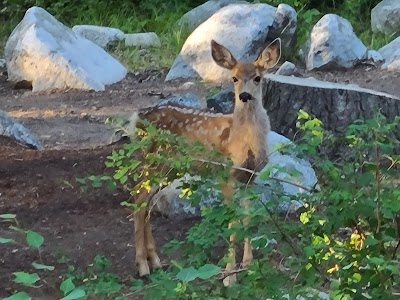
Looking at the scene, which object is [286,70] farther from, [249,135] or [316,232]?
[316,232]

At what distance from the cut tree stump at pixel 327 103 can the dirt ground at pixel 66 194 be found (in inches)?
61.3

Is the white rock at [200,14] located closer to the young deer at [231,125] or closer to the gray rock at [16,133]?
the gray rock at [16,133]

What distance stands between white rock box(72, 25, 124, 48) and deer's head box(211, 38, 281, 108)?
795 centimetres

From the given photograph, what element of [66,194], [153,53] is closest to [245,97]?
[66,194]

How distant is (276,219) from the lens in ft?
9.71

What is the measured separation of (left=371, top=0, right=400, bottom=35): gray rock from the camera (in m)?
13.9

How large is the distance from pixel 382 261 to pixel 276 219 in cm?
51

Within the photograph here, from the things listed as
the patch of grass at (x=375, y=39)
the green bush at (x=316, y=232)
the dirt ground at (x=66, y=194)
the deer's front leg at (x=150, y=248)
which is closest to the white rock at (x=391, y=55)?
the patch of grass at (x=375, y=39)

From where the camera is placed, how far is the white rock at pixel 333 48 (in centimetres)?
1209

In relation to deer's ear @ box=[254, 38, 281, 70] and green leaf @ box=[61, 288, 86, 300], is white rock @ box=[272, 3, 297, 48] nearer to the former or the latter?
deer's ear @ box=[254, 38, 281, 70]

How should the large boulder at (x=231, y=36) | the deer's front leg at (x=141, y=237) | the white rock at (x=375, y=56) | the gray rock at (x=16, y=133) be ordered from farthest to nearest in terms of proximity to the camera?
the white rock at (x=375, y=56) → the large boulder at (x=231, y=36) → the gray rock at (x=16, y=133) → the deer's front leg at (x=141, y=237)

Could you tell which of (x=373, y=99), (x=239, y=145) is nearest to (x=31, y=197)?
(x=239, y=145)

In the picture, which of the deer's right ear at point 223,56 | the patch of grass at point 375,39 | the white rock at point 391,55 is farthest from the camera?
the patch of grass at point 375,39

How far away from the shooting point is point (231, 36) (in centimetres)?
1191
